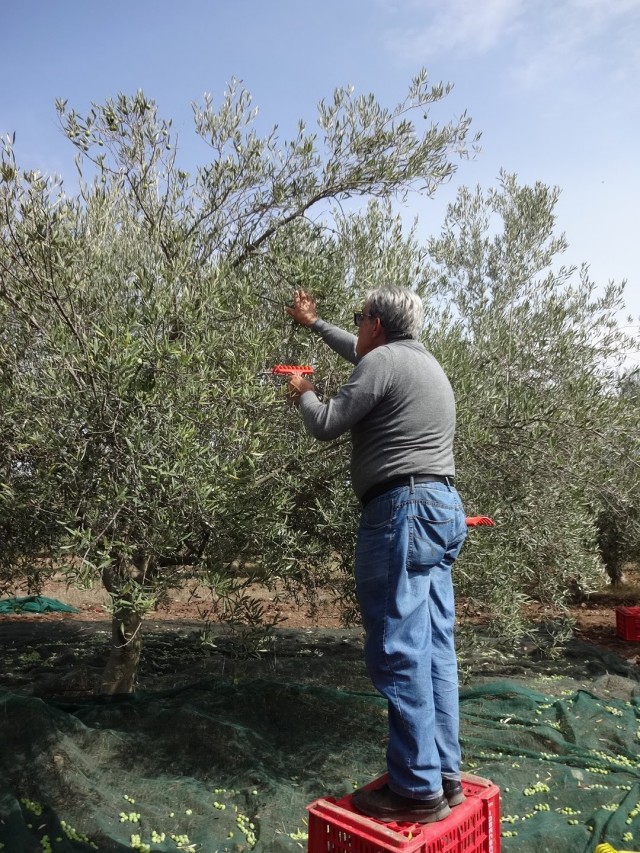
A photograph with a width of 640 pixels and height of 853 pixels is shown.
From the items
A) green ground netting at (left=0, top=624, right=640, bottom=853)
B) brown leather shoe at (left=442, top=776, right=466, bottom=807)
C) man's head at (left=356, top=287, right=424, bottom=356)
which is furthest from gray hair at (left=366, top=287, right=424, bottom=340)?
green ground netting at (left=0, top=624, right=640, bottom=853)

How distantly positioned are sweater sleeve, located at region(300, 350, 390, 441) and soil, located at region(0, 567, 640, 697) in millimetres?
2279

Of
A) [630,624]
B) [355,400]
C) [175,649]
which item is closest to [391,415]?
[355,400]

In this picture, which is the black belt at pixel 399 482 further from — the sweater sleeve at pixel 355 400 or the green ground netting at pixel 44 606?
the green ground netting at pixel 44 606

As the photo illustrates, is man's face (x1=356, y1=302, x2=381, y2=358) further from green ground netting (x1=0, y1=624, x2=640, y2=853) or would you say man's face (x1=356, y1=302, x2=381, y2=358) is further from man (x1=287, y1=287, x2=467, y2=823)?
green ground netting (x1=0, y1=624, x2=640, y2=853)

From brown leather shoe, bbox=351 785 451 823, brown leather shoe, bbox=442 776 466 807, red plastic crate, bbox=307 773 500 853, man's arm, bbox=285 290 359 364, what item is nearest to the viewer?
red plastic crate, bbox=307 773 500 853

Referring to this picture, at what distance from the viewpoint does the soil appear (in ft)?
25.0

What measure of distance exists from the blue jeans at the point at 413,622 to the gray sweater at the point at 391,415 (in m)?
0.12

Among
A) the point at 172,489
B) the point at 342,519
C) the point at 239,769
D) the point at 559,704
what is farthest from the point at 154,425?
the point at 559,704

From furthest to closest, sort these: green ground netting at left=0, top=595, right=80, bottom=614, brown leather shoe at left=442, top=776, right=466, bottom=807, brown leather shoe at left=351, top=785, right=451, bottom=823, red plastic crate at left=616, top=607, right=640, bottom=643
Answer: red plastic crate at left=616, top=607, right=640, bottom=643, green ground netting at left=0, top=595, right=80, bottom=614, brown leather shoe at left=442, top=776, right=466, bottom=807, brown leather shoe at left=351, top=785, right=451, bottom=823

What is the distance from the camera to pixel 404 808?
2824 mm

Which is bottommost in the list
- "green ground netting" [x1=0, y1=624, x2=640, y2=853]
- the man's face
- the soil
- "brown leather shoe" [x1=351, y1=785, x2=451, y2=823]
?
"green ground netting" [x1=0, y1=624, x2=640, y2=853]

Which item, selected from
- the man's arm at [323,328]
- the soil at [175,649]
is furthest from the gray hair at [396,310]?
the soil at [175,649]

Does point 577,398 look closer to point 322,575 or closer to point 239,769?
point 322,575

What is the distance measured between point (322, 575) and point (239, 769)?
1.51 m
